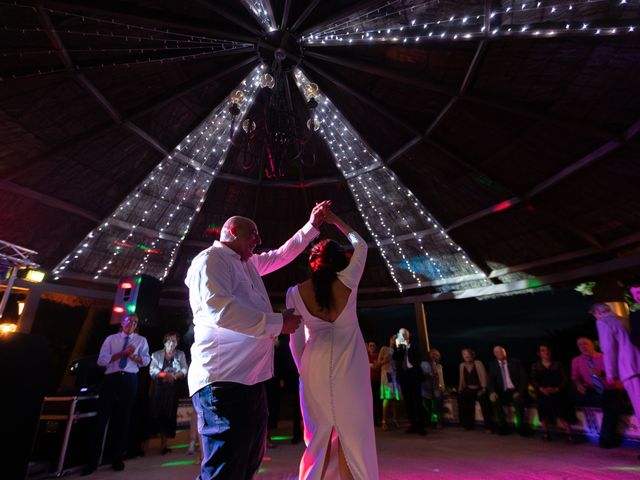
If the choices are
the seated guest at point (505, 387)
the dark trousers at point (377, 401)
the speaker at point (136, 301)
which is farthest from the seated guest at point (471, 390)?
the speaker at point (136, 301)

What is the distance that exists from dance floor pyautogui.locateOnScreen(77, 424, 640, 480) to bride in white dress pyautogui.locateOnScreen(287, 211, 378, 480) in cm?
189

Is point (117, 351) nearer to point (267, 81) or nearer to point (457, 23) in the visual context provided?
point (267, 81)

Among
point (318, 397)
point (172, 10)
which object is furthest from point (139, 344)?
point (172, 10)

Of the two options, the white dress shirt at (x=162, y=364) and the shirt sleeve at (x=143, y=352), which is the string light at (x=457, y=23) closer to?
the shirt sleeve at (x=143, y=352)

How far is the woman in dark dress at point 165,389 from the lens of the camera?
15.6ft

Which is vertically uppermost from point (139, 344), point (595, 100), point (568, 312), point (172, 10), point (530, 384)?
point (172, 10)

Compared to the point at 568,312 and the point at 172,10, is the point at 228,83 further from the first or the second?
the point at 568,312

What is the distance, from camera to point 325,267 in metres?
2.22

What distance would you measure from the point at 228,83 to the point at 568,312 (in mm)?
12877

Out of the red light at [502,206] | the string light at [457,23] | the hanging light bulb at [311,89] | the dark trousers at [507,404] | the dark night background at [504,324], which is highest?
the hanging light bulb at [311,89]

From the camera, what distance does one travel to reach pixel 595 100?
14.9 ft

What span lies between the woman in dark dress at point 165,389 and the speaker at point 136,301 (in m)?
0.64

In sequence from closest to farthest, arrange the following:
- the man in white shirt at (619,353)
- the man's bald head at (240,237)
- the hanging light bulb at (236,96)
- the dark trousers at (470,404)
A: the man's bald head at (240,237)
the man in white shirt at (619,353)
the hanging light bulb at (236,96)
the dark trousers at (470,404)

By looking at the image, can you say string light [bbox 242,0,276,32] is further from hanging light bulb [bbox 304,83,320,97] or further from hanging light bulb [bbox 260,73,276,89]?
hanging light bulb [bbox 304,83,320,97]
